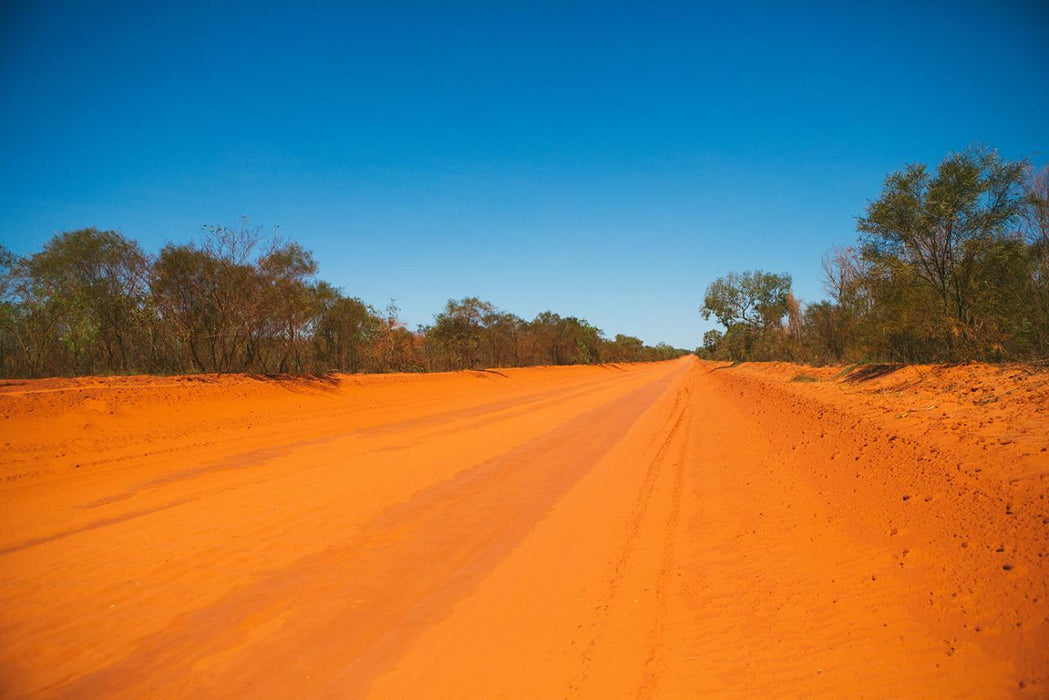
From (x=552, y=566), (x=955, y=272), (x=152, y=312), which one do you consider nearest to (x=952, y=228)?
(x=955, y=272)

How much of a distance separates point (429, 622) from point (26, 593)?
12.9 feet

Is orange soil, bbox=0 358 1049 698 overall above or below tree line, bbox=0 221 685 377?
below

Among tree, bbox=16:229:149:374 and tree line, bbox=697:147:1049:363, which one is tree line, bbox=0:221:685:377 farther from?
tree line, bbox=697:147:1049:363

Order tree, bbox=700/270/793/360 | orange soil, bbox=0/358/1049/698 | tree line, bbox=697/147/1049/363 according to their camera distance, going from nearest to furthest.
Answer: orange soil, bbox=0/358/1049/698 → tree line, bbox=697/147/1049/363 → tree, bbox=700/270/793/360

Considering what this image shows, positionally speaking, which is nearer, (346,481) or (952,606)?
(952,606)

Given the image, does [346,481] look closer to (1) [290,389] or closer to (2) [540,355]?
(1) [290,389]

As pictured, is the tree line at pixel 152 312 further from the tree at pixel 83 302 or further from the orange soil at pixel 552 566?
the orange soil at pixel 552 566

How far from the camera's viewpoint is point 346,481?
7168mm

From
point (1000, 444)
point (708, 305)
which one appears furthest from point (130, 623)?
point (708, 305)

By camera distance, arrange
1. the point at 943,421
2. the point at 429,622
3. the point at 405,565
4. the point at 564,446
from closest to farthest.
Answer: the point at 429,622 → the point at 405,565 → the point at 943,421 → the point at 564,446

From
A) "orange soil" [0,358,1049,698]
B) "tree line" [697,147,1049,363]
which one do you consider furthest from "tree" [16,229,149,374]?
"tree line" [697,147,1049,363]

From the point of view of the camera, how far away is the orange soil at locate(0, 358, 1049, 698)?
9.00ft

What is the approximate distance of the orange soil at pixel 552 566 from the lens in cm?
274

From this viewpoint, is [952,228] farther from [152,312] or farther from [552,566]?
[152,312]
